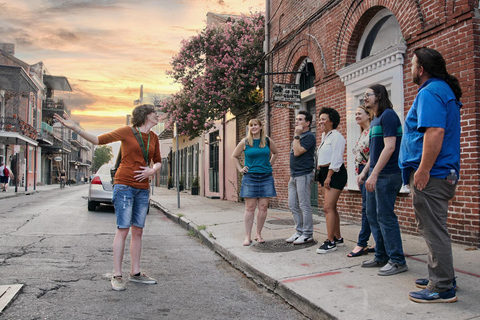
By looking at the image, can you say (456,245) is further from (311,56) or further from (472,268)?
(311,56)

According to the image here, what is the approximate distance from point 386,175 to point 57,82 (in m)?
50.2

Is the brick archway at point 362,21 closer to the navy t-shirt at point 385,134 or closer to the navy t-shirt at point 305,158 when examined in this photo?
the navy t-shirt at point 305,158

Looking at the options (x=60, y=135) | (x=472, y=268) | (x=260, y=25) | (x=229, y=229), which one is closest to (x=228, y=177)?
(x=260, y=25)

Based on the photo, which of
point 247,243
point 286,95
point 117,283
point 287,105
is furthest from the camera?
point 287,105

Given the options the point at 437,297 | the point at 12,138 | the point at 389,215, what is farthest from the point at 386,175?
the point at 12,138

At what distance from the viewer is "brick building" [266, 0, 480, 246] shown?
5391 millimetres

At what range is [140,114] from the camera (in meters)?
4.25

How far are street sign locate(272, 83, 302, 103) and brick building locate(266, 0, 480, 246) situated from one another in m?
0.47

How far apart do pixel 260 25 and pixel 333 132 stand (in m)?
8.82

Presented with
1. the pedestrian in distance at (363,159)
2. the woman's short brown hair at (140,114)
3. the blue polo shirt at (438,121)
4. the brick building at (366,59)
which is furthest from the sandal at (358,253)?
the woman's short brown hair at (140,114)

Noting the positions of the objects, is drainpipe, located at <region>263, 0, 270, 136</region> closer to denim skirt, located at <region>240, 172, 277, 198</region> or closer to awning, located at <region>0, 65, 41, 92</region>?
denim skirt, located at <region>240, 172, 277, 198</region>

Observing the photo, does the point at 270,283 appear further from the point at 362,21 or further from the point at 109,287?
the point at 362,21

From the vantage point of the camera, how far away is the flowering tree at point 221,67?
41.3ft

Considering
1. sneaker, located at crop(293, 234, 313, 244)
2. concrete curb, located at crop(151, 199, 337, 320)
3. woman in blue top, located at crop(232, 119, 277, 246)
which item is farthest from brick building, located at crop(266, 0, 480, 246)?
concrete curb, located at crop(151, 199, 337, 320)
